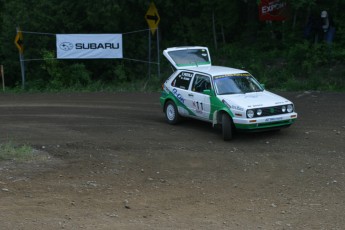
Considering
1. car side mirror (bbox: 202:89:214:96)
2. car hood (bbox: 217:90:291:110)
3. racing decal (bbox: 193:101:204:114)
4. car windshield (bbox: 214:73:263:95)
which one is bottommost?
racing decal (bbox: 193:101:204:114)

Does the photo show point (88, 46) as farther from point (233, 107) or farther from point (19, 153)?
point (19, 153)

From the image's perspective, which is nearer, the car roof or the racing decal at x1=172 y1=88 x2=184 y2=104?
the car roof

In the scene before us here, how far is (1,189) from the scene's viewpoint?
28.8 ft

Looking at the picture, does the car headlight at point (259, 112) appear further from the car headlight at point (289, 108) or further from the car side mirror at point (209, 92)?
the car side mirror at point (209, 92)

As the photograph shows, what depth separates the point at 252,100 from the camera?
501 inches

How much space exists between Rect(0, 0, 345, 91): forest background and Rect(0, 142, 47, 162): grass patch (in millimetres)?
12339

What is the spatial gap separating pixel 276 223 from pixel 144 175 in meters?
3.03

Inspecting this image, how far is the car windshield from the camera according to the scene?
13.4m

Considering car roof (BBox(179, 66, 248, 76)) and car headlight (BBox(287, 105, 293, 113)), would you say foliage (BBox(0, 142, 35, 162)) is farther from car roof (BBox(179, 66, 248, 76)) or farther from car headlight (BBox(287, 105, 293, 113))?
car headlight (BBox(287, 105, 293, 113))

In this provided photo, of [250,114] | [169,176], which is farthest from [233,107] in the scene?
[169,176]

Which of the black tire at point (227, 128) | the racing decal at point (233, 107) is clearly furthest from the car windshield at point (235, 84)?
the black tire at point (227, 128)

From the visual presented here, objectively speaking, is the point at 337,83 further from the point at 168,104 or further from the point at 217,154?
the point at 217,154

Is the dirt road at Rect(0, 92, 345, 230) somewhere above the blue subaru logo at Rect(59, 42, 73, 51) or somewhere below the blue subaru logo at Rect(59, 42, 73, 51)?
below

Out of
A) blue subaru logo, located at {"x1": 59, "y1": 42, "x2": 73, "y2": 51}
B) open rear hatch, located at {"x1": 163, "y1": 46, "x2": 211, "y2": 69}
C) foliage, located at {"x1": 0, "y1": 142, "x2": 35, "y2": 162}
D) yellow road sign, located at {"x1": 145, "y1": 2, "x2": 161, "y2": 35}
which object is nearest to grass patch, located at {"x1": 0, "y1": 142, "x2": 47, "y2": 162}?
foliage, located at {"x1": 0, "y1": 142, "x2": 35, "y2": 162}
